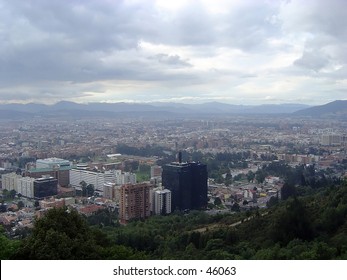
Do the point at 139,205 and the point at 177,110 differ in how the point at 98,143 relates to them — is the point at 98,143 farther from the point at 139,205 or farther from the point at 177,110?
the point at 177,110

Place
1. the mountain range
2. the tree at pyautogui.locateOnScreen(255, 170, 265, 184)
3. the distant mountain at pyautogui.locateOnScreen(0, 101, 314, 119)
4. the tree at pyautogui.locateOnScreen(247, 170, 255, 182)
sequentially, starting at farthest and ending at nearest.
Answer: the distant mountain at pyautogui.locateOnScreen(0, 101, 314, 119) < the mountain range < the tree at pyautogui.locateOnScreen(247, 170, 255, 182) < the tree at pyautogui.locateOnScreen(255, 170, 265, 184)

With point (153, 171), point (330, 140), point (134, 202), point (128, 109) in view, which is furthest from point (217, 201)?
point (128, 109)

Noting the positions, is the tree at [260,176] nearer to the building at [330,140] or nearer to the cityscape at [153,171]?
the cityscape at [153,171]

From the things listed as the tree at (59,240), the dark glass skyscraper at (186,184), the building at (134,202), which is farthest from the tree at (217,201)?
the tree at (59,240)

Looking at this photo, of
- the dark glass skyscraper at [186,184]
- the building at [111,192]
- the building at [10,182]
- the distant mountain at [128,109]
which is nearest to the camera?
the dark glass skyscraper at [186,184]

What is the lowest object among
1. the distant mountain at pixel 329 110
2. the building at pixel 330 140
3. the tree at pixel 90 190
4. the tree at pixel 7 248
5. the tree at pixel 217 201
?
the tree at pixel 90 190

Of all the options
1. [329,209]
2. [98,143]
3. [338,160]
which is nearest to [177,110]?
[98,143]

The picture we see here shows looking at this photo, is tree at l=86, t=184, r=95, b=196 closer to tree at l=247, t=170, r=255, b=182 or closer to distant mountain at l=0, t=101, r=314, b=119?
tree at l=247, t=170, r=255, b=182

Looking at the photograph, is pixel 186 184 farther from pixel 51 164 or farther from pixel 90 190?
pixel 51 164

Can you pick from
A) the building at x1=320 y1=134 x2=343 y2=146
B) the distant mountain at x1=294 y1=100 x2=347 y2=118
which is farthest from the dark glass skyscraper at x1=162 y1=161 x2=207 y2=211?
the distant mountain at x1=294 y1=100 x2=347 y2=118
